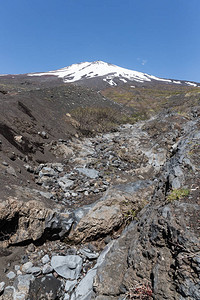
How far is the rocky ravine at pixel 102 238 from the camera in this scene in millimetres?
3062

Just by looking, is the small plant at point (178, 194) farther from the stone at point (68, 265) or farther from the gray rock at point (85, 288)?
the stone at point (68, 265)

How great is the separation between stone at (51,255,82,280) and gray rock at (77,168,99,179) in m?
4.56

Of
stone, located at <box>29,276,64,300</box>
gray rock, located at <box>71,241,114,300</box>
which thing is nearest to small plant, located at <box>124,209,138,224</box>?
gray rock, located at <box>71,241,114,300</box>

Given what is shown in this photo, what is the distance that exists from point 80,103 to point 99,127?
22.4ft

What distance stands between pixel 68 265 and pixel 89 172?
5.18m

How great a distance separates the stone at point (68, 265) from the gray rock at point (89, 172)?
180 inches

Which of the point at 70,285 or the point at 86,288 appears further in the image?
the point at 70,285

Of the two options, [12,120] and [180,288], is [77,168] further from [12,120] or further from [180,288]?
[180,288]

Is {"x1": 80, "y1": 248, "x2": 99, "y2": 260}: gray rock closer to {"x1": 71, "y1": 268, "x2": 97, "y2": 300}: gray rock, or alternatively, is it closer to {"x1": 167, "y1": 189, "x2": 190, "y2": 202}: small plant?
{"x1": 71, "y1": 268, "x2": 97, "y2": 300}: gray rock

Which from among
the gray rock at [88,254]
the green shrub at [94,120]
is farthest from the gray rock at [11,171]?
the green shrub at [94,120]

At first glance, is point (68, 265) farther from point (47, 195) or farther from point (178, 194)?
point (178, 194)

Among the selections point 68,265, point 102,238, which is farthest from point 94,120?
point 68,265

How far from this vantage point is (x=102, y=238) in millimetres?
5508

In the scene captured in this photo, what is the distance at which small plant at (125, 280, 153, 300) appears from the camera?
3.01 m
